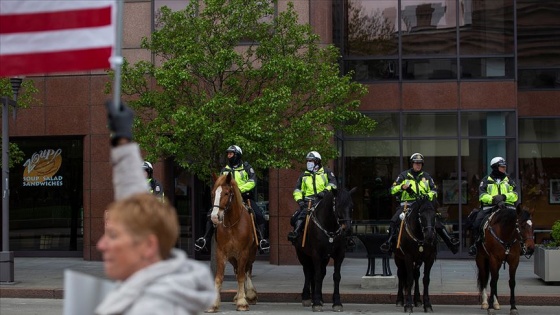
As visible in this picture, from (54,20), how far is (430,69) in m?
22.1

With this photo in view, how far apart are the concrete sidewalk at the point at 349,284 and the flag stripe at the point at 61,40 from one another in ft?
45.6

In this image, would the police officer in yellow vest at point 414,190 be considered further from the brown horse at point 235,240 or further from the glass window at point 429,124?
the glass window at point 429,124

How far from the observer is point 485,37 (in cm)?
2678

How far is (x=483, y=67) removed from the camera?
26.8m

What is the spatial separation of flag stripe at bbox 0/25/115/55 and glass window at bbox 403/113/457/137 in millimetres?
21713

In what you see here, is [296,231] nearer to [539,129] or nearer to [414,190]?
[414,190]

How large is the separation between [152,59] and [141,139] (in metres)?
5.47

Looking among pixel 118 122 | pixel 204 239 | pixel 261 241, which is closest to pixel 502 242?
pixel 261 241

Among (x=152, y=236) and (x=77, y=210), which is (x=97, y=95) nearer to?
(x=77, y=210)

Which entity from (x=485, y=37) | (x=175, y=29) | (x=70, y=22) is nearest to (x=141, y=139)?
(x=175, y=29)

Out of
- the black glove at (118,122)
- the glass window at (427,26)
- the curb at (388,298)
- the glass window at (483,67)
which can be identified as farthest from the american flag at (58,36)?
the glass window at (483,67)

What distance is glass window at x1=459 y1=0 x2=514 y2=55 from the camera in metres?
26.7

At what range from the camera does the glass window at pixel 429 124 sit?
2678 centimetres

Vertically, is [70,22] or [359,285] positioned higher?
[70,22]
